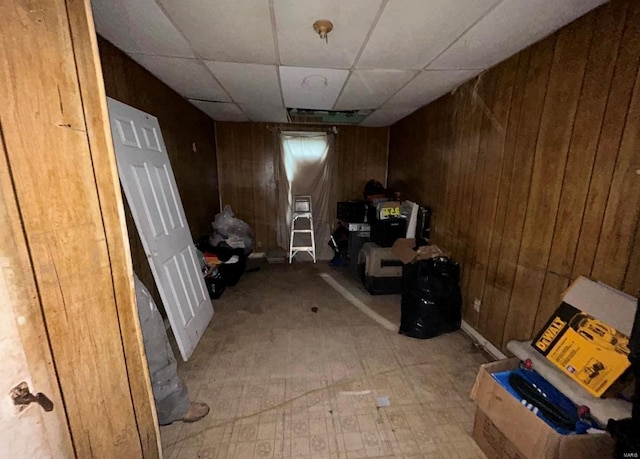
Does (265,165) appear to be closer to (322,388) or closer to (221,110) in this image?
(221,110)

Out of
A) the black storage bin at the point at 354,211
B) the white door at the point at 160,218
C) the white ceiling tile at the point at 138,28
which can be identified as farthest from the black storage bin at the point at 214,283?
the white ceiling tile at the point at 138,28

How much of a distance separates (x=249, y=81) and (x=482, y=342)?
2923 mm

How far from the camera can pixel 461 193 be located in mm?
2348

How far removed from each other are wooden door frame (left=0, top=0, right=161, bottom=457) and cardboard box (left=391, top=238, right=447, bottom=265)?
2240 millimetres

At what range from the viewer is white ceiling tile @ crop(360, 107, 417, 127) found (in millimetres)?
3178

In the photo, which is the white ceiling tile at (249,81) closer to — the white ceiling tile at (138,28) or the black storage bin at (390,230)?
the white ceiling tile at (138,28)

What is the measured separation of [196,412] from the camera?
1.46 m

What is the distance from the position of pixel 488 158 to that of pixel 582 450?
5.75ft

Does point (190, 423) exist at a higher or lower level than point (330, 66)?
lower

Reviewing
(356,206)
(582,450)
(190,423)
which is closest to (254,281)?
(356,206)

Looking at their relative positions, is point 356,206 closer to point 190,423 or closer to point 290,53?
point 290,53

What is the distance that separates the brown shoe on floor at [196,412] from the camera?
143 centimetres

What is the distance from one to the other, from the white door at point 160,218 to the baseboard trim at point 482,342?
226 cm

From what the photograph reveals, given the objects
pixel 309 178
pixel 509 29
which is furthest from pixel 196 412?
pixel 309 178
